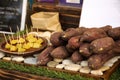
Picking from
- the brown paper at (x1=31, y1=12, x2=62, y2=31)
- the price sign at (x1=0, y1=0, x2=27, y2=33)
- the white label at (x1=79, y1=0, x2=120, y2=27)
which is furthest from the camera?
the price sign at (x1=0, y1=0, x2=27, y2=33)

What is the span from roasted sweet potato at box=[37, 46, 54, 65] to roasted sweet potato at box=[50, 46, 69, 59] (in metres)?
0.04

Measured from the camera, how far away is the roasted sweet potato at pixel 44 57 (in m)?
1.44

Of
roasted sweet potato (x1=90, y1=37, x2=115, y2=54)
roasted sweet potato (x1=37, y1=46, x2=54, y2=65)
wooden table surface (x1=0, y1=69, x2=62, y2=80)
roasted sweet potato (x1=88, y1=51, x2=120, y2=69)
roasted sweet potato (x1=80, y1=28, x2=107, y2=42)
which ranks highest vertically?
roasted sweet potato (x1=80, y1=28, x2=107, y2=42)

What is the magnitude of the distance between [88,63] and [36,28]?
77 centimetres

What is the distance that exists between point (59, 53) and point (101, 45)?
25 centimetres

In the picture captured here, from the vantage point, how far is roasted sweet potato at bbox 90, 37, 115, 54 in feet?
4.23

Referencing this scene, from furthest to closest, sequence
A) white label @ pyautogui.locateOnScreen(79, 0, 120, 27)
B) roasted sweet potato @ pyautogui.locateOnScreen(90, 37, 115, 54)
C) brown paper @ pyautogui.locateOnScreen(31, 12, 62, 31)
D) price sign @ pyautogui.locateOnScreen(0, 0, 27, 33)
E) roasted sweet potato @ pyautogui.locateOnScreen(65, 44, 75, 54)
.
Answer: price sign @ pyautogui.locateOnScreen(0, 0, 27, 33)
brown paper @ pyautogui.locateOnScreen(31, 12, 62, 31)
white label @ pyautogui.locateOnScreen(79, 0, 120, 27)
roasted sweet potato @ pyautogui.locateOnScreen(65, 44, 75, 54)
roasted sweet potato @ pyautogui.locateOnScreen(90, 37, 115, 54)

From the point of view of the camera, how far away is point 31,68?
1.45 m

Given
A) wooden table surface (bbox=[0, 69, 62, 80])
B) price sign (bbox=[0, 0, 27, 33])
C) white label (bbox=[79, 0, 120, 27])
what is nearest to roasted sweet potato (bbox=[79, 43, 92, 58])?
Answer: wooden table surface (bbox=[0, 69, 62, 80])

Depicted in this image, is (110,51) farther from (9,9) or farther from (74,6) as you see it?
(9,9)

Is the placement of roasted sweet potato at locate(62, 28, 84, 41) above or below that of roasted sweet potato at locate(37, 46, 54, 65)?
above

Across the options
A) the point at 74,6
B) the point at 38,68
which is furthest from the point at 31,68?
the point at 74,6

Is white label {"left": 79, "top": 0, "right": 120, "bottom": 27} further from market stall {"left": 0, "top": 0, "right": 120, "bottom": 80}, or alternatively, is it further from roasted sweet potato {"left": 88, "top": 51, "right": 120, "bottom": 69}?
roasted sweet potato {"left": 88, "top": 51, "right": 120, "bottom": 69}

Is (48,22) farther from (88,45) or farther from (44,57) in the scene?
(88,45)
